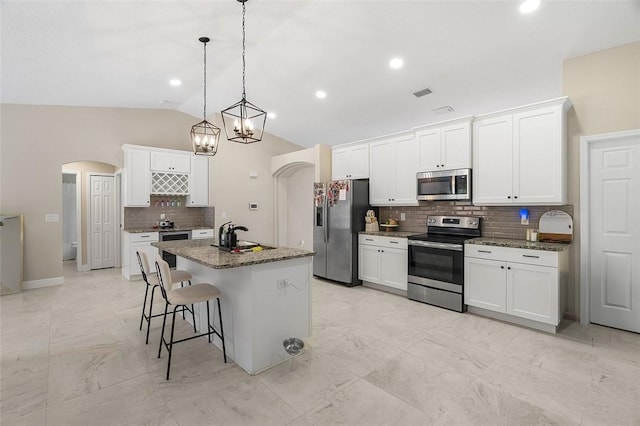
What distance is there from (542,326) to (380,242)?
7.28 ft

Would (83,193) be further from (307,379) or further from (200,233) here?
(307,379)

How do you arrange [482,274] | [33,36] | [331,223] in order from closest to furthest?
1. [33,36]
2. [482,274]
3. [331,223]

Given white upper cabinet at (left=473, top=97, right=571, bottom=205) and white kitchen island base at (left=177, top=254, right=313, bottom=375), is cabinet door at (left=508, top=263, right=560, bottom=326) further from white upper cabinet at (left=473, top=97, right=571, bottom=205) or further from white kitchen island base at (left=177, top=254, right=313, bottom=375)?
white kitchen island base at (left=177, top=254, right=313, bottom=375)

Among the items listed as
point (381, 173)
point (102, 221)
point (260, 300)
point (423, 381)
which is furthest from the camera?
point (102, 221)

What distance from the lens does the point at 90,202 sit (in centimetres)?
660

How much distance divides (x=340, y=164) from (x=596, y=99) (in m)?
3.58

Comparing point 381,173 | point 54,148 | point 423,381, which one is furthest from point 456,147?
point 54,148

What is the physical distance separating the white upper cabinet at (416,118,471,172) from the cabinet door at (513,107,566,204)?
0.56 metres

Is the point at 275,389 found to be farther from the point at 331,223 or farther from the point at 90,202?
the point at 90,202

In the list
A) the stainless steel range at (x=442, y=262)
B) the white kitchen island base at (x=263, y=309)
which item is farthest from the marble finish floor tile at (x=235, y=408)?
the stainless steel range at (x=442, y=262)

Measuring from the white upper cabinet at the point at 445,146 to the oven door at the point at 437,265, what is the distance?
1.10 metres

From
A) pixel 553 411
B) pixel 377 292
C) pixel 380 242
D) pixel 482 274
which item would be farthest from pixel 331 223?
pixel 553 411

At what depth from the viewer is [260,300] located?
2.57m

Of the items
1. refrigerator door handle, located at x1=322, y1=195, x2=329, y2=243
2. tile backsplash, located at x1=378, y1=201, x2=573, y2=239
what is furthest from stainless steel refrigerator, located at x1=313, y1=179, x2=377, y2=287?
tile backsplash, located at x1=378, y1=201, x2=573, y2=239
